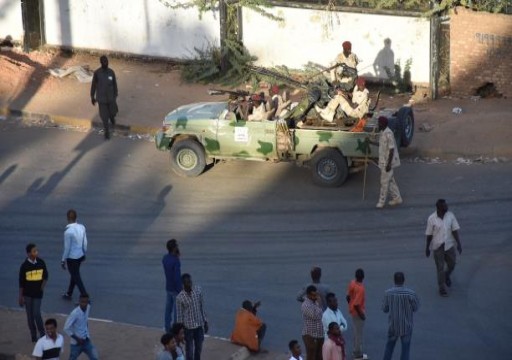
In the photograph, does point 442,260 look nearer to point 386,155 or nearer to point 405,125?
point 386,155

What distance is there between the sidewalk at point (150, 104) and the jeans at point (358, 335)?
8.49 m

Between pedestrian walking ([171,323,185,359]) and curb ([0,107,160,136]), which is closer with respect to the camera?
pedestrian walking ([171,323,185,359])

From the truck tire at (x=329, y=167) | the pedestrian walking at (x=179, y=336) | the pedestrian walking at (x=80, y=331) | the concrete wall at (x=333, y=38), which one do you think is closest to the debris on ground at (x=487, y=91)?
the concrete wall at (x=333, y=38)

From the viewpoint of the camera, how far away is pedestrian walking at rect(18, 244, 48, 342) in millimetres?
16547

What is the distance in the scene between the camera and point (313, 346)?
15.5 meters

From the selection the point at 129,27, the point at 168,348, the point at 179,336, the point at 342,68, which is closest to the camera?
the point at 168,348

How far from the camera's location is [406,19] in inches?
1080

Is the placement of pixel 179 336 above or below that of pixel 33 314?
above

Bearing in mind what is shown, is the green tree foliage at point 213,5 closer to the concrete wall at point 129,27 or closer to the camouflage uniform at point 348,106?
the concrete wall at point 129,27

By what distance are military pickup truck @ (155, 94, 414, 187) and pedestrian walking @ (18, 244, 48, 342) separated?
6700mm

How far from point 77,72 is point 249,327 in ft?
47.9

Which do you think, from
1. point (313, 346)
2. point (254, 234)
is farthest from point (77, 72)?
point (313, 346)

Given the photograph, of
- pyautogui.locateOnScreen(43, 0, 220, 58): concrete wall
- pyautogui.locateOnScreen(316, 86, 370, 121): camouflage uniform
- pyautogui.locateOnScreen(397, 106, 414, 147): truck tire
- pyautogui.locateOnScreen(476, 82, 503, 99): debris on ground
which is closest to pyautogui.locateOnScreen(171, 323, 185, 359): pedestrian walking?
pyautogui.locateOnScreen(316, 86, 370, 121): camouflage uniform

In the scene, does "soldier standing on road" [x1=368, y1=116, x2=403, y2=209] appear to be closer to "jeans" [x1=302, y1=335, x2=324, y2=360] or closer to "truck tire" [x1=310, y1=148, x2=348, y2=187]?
"truck tire" [x1=310, y1=148, x2=348, y2=187]
